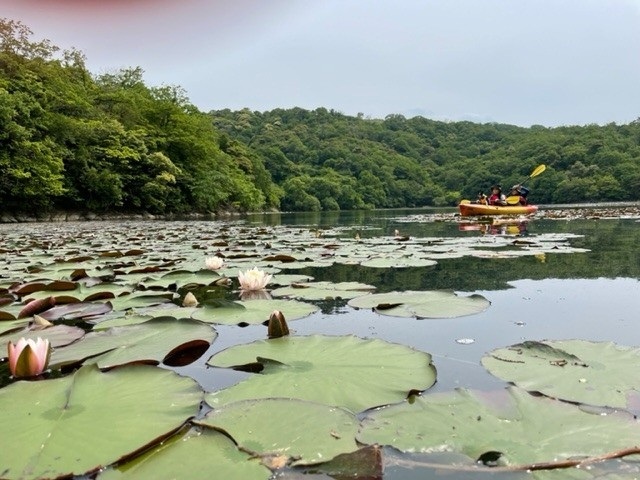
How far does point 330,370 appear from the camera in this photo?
1.00 meters

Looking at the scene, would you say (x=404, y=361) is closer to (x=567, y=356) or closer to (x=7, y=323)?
(x=567, y=356)

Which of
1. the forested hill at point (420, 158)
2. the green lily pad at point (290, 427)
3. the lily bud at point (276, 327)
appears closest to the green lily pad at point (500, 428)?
the green lily pad at point (290, 427)

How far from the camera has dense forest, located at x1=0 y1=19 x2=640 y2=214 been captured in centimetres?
1508

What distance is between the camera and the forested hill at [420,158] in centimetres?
3675

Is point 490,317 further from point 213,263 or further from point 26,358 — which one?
point 213,263

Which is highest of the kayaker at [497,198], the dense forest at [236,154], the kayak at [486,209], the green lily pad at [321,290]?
the dense forest at [236,154]

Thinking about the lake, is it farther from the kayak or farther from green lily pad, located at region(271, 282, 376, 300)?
the kayak

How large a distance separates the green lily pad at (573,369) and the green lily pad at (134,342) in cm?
78

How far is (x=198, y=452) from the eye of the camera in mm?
662

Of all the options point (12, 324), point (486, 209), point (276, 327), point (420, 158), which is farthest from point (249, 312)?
point (420, 158)

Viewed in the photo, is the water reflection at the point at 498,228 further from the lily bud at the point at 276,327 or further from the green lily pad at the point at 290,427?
the green lily pad at the point at 290,427

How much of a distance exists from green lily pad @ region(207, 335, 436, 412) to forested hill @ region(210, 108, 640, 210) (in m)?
38.7

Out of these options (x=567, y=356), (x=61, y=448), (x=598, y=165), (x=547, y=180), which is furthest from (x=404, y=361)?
(x=598, y=165)

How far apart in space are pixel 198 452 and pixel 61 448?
8.0 inches
